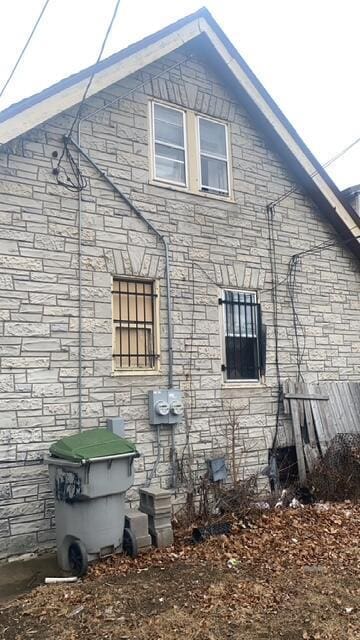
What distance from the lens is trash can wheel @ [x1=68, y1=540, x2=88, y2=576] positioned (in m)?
5.18

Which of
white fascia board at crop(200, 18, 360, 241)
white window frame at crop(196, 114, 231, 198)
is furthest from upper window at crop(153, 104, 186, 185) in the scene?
white fascia board at crop(200, 18, 360, 241)

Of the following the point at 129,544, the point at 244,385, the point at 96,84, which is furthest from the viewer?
the point at 244,385

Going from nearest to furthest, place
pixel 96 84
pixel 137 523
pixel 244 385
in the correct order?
pixel 137 523, pixel 96 84, pixel 244 385

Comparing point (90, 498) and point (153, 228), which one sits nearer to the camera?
point (90, 498)

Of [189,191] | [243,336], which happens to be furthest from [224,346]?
[189,191]

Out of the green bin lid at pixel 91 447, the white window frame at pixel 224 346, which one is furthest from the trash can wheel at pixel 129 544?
the white window frame at pixel 224 346

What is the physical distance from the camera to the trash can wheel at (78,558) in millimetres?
5180

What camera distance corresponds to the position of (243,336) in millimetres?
8391

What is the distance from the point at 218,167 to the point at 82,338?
375 cm

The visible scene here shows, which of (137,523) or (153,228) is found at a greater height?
(153,228)

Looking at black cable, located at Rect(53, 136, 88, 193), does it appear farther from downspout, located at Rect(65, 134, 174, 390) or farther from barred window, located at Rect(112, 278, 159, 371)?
barred window, located at Rect(112, 278, 159, 371)

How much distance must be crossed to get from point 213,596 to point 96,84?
6103 mm

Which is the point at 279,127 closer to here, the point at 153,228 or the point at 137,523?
the point at 153,228

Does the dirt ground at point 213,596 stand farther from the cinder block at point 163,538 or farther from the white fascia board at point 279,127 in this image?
the white fascia board at point 279,127
